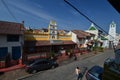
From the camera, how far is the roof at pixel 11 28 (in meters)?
29.0

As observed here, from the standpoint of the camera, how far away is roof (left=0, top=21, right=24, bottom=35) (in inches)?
1142

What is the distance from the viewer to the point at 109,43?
263 ft

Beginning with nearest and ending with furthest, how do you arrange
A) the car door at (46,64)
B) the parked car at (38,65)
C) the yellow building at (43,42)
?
the parked car at (38,65)
the car door at (46,64)
the yellow building at (43,42)

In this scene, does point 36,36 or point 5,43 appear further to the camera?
point 36,36

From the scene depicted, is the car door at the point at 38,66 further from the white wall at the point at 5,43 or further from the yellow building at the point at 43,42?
the white wall at the point at 5,43

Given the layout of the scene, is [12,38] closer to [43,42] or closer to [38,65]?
[38,65]

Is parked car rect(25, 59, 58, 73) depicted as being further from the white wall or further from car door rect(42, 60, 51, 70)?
the white wall

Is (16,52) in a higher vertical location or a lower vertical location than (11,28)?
lower

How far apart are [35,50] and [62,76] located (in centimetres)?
1204

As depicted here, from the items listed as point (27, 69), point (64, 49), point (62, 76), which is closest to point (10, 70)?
point (27, 69)

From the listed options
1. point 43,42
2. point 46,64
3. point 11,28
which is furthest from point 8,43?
point 43,42

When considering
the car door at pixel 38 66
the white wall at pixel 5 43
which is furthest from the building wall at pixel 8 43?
the car door at pixel 38 66

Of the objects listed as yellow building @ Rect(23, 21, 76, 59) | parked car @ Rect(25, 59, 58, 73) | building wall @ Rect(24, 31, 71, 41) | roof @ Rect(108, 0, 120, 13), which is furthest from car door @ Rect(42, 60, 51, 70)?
roof @ Rect(108, 0, 120, 13)

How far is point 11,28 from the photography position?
30578mm
